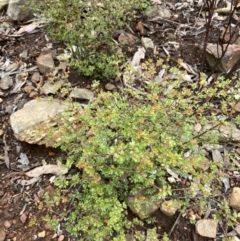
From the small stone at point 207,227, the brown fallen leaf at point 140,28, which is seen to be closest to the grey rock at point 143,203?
the small stone at point 207,227

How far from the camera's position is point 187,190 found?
98.4 inches

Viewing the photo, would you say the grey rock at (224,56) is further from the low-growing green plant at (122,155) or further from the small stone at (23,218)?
the small stone at (23,218)

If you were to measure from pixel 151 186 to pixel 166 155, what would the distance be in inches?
19.9

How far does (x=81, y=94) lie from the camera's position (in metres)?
3.06

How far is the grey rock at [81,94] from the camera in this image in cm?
304

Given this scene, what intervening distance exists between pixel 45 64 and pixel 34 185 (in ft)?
3.57

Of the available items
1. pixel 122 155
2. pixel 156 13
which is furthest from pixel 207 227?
pixel 156 13

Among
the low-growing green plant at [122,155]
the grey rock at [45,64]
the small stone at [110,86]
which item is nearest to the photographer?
the low-growing green plant at [122,155]

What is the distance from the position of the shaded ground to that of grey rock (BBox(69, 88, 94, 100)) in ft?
0.39

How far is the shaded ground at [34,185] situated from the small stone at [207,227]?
5 cm

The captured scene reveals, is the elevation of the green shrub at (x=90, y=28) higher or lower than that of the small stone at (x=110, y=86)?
higher

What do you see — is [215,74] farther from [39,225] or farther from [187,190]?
[39,225]

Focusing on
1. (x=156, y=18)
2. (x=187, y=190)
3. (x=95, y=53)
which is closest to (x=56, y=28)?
(x=95, y=53)

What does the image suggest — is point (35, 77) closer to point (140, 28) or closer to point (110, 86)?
point (110, 86)
